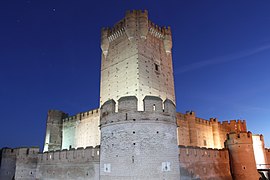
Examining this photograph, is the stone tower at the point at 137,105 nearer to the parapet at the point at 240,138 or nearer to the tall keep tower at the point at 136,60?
the tall keep tower at the point at 136,60

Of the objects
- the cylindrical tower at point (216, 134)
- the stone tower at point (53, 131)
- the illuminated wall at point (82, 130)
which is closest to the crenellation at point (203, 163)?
the cylindrical tower at point (216, 134)

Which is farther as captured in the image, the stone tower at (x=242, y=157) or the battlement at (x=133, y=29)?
the stone tower at (x=242, y=157)

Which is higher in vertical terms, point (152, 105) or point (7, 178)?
point (152, 105)

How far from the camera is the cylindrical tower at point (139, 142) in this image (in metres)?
11.8

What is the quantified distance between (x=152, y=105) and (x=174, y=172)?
3.68 meters

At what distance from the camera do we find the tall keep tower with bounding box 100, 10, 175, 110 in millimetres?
14977

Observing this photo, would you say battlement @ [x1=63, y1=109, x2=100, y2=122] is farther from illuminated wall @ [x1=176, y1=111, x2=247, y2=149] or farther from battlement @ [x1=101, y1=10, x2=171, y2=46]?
battlement @ [x1=101, y1=10, x2=171, y2=46]

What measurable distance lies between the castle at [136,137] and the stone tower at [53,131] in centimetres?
447

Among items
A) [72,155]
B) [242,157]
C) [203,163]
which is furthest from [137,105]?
[242,157]

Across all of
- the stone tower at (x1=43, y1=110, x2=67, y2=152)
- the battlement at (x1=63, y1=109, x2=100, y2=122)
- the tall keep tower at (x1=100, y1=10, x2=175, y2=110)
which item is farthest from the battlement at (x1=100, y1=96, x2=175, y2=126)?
the stone tower at (x1=43, y1=110, x2=67, y2=152)

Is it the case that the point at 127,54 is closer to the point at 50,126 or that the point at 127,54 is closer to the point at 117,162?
the point at 117,162

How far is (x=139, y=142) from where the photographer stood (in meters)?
12.0

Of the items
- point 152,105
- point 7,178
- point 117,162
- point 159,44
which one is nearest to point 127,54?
point 159,44

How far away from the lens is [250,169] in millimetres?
19641
